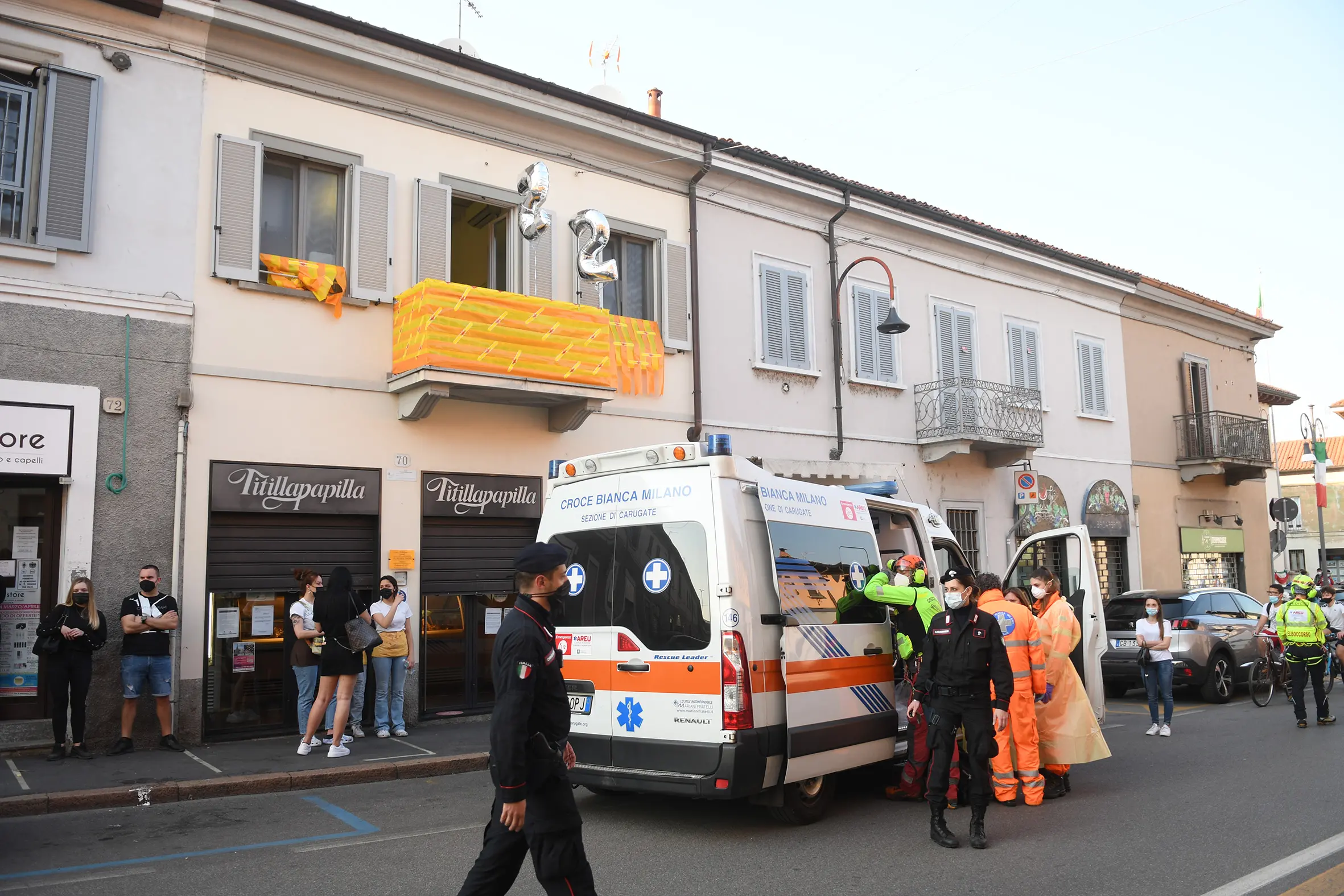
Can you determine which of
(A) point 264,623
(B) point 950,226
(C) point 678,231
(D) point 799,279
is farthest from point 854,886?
(B) point 950,226

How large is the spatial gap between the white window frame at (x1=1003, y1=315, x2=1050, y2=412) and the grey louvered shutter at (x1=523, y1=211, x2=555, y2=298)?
10493mm

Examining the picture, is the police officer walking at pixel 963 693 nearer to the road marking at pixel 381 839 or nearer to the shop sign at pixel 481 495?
the road marking at pixel 381 839

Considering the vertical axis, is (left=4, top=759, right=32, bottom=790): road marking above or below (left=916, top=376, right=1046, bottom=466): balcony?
below

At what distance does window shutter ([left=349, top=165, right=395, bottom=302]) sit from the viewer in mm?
12484

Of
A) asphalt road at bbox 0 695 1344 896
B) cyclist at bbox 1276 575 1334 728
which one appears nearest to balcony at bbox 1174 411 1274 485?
cyclist at bbox 1276 575 1334 728

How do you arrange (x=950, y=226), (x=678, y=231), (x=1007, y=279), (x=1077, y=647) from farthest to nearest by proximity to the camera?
1. (x=1007, y=279)
2. (x=950, y=226)
3. (x=678, y=231)
4. (x=1077, y=647)

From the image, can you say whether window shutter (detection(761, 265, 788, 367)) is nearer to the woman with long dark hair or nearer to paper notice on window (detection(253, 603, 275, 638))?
paper notice on window (detection(253, 603, 275, 638))

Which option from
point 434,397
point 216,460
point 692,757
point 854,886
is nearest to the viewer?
point 854,886

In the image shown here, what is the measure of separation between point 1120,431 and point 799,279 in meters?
9.87

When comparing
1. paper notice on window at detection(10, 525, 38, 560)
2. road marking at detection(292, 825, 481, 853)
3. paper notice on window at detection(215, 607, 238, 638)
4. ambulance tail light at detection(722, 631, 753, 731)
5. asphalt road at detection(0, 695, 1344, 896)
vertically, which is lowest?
road marking at detection(292, 825, 481, 853)

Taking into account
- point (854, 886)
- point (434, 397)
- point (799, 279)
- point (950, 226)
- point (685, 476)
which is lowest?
point (854, 886)

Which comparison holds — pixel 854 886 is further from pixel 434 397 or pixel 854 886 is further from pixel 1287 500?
pixel 1287 500

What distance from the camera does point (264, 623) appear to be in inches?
459

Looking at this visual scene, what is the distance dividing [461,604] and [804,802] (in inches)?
267
